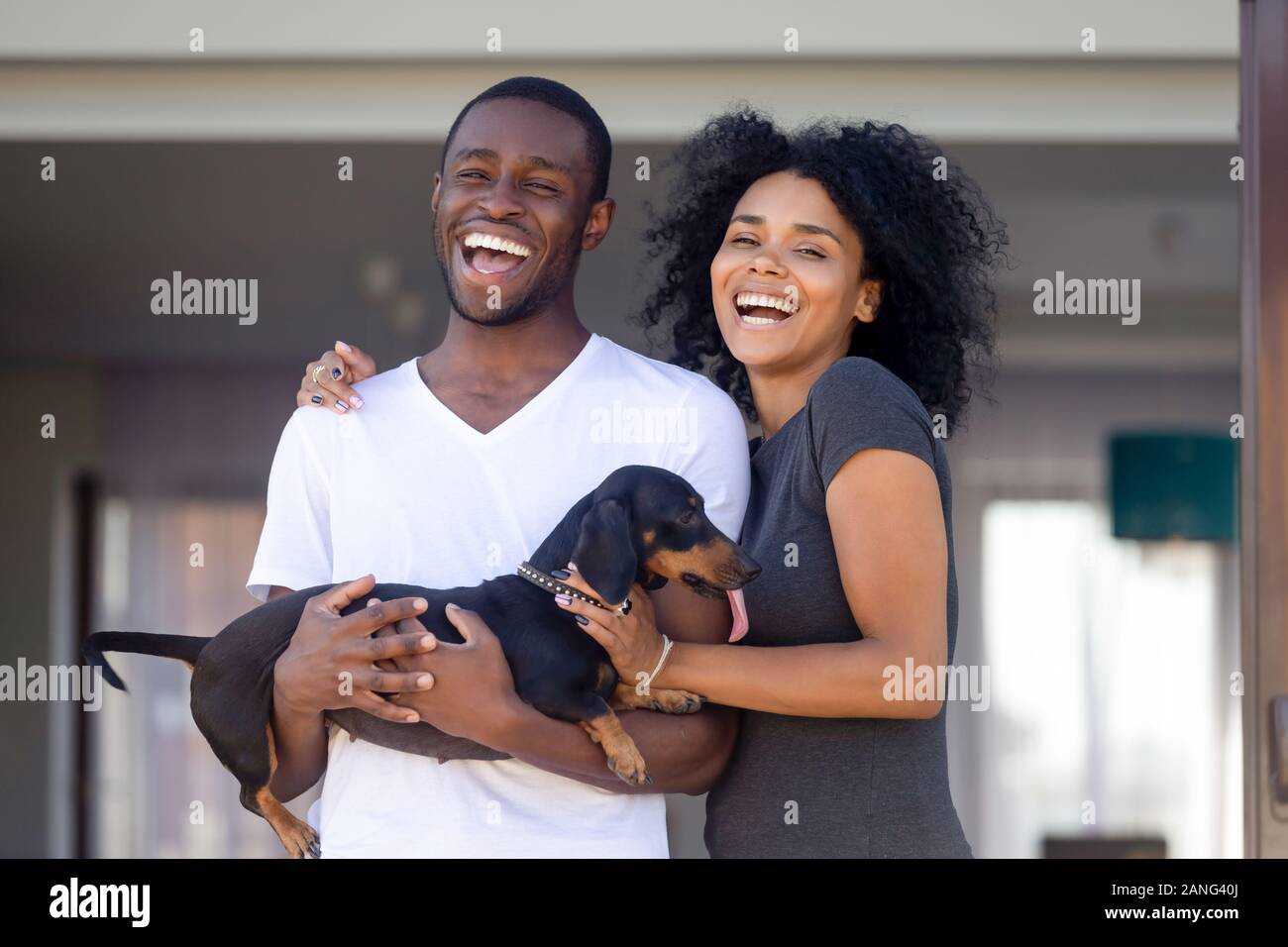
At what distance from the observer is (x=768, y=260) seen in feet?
6.49

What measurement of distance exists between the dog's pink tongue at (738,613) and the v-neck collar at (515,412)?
38 centimetres

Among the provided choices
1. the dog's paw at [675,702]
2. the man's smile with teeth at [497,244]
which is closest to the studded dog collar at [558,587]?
the dog's paw at [675,702]

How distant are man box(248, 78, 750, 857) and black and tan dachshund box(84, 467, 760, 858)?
0.03 metres

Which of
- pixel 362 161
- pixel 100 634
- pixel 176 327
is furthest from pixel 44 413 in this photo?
pixel 100 634

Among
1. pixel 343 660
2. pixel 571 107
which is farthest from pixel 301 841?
pixel 571 107

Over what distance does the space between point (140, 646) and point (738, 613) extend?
31.8 inches

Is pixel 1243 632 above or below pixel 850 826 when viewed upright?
above

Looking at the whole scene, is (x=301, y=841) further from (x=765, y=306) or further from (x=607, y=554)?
(x=765, y=306)

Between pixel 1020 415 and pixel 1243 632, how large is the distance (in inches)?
177

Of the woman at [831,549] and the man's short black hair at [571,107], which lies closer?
the woman at [831,549]

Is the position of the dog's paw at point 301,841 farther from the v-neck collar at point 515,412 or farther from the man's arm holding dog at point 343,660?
the v-neck collar at point 515,412

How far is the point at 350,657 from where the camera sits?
176cm

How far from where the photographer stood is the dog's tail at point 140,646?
1912 mm
